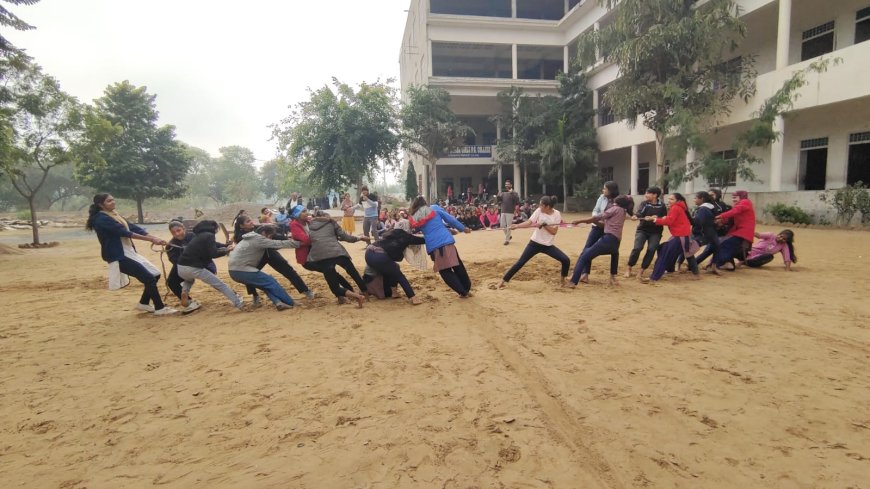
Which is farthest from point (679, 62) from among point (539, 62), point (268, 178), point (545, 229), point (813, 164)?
point (268, 178)

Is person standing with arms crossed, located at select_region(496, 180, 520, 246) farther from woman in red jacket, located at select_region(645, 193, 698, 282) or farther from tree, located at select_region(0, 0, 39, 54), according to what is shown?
tree, located at select_region(0, 0, 39, 54)

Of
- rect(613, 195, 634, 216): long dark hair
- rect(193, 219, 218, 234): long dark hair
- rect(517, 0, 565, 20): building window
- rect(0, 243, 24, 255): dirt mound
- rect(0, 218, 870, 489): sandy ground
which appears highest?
rect(517, 0, 565, 20): building window

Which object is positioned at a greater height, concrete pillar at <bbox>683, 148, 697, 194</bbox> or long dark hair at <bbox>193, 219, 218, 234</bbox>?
concrete pillar at <bbox>683, 148, 697, 194</bbox>

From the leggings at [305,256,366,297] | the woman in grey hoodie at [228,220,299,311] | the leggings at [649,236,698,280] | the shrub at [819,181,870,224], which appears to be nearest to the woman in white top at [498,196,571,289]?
the leggings at [649,236,698,280]

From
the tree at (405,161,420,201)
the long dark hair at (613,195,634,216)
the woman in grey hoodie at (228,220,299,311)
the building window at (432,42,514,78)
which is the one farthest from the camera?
the tree at (405,161,420,201)

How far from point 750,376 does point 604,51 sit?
1760 centimetres

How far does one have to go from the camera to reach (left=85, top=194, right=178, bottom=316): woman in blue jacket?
5285 millimetres

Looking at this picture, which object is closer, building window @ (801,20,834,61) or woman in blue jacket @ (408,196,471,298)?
woman in blue jacket @ (408,196,471,298)

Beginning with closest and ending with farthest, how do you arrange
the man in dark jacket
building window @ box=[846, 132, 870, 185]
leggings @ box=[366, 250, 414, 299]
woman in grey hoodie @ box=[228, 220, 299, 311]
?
woman in grey hoodie @ box=[228, 220, 299, 311], leggings @ box=[366, 250, 414, 299], the man in dark jacket, building window @ box=[846, 132, 870, 185]

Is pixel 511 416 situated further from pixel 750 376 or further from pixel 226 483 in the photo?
pixel 750 376

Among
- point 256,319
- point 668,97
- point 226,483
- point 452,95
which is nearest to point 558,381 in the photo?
point 226,483

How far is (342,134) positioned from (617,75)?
13996 millimetres

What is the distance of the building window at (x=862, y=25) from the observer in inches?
503

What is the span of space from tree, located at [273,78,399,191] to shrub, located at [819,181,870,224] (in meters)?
18.8
